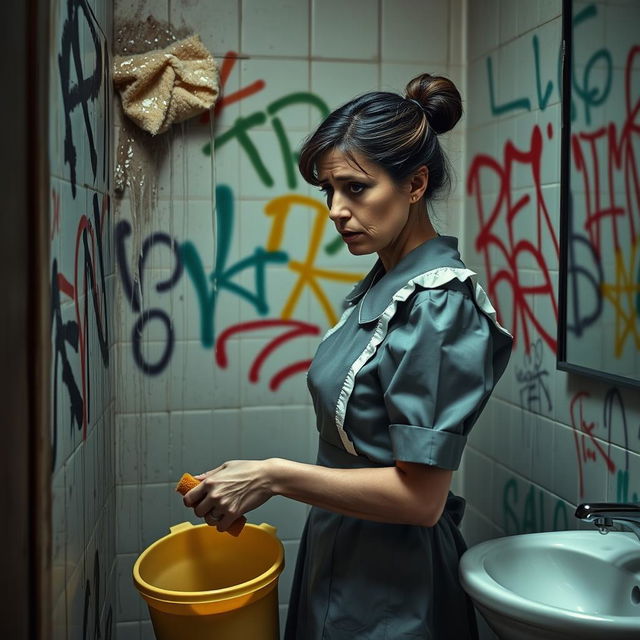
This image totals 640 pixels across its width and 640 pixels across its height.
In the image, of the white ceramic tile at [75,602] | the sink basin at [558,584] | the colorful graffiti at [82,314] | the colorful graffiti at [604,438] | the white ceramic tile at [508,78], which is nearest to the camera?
the sink basin at [558,584]

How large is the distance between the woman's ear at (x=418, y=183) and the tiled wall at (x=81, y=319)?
0.56 meters

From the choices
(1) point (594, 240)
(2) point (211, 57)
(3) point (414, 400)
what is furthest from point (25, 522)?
(2) point (211, 57)

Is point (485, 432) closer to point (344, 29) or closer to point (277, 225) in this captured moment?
point (277, 225)

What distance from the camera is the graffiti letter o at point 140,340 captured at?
187 centimetres

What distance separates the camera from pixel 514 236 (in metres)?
1.73

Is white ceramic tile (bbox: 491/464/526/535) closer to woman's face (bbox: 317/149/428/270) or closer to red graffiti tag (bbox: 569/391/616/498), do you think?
red graffiti tag (bbox: 569/391/616/498)

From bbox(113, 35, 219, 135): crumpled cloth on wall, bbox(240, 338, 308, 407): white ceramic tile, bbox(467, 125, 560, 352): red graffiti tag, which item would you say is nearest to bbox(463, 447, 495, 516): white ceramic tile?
bbox(467, 125, 560, 352): red graffiti tag

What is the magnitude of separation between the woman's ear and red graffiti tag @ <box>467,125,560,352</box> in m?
0.44

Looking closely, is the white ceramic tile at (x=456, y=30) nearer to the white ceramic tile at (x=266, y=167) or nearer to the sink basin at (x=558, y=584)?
the white ceramic tile at (x=266, y=167)

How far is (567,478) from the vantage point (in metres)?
1.49

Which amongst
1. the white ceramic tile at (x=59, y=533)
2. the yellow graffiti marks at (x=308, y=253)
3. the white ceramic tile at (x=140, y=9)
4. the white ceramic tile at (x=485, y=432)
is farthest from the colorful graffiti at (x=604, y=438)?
the white ceramic tile at (x=140, y=9)

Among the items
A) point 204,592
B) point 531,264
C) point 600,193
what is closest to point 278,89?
point 531,264

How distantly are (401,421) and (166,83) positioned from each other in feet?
3.71

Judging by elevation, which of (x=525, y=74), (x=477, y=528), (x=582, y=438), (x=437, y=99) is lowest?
(x=477, y=528)
